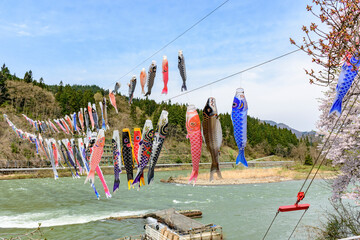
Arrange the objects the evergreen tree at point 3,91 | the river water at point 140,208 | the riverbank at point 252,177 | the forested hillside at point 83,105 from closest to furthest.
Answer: the river water at point 140,208 < the riverbank at point 252,177 < the forested hillside at point 83,105 < the evergreen tree at point 3,91

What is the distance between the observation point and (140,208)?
20.0 metres

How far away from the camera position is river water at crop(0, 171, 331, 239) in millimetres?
14391

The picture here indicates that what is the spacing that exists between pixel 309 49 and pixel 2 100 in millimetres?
61853

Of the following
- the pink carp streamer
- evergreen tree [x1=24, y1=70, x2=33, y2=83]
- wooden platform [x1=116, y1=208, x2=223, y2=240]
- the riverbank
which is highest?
evergreen tree [x1=24, y1=70, x2=33, y2=83]

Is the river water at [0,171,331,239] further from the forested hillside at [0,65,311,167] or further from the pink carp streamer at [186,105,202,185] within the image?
the forested hillside at [0,65,311,167]

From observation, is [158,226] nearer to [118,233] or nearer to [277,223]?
[118,233]

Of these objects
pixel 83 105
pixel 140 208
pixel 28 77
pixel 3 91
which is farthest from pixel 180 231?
pixel 28 77

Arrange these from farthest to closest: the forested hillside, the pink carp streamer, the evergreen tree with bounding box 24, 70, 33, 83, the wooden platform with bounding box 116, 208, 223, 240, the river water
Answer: the evergreen tree with bounding box 24, 70, 33, 83 → the forested hillside → the river water → the wooden platform with bounding box 116, 208, 223, 240 → the pink carp streamer

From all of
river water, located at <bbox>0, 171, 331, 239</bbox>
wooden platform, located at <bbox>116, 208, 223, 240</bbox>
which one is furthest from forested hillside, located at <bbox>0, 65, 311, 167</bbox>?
wooden platform, located at <bbox>116, 208, 223, 240</bbox>

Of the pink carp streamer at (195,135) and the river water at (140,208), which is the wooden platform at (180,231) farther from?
the pink carp streamer at (195,135)

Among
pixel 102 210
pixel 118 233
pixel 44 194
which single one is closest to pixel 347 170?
pixel 118 233

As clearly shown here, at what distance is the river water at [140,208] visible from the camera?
14.4 m

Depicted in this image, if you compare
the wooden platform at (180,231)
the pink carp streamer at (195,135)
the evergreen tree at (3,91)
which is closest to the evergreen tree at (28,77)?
the evergreen tree at (3,91)

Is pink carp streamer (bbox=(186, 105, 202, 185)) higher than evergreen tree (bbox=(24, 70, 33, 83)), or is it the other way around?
evergreen tree (bbox=(24, 70, 33, 83))
